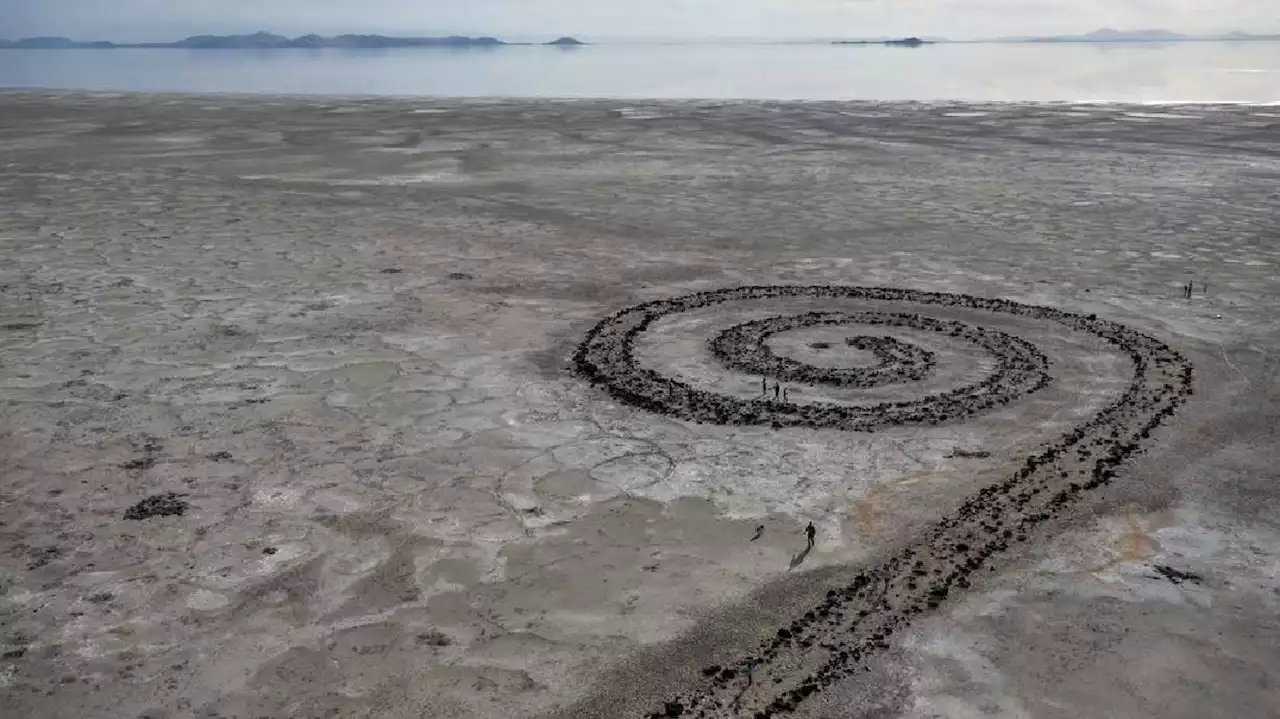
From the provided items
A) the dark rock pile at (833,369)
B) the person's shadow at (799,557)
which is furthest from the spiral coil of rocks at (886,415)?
the person's shadow at (799,557)

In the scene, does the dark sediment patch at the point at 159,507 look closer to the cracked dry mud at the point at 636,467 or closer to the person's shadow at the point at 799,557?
the cracked dry mud at the point at 636,467

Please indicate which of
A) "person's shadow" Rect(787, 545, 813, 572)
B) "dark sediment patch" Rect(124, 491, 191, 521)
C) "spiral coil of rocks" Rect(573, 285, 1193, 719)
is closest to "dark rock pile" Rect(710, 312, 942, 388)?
"spiral coil of rocks" Rect(573, 285, 1193, 719)

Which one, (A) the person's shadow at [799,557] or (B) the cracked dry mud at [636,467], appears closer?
(B) the cracked dry mud at [636,467]

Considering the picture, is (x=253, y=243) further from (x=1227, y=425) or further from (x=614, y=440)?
(x=1227, y=425)

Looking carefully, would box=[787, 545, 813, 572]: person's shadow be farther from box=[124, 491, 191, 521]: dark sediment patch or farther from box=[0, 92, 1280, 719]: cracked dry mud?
box=[124, 491, 191, 521]: dark sediment patch

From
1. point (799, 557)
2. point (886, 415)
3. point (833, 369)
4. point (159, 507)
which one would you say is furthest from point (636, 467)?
point (159, 507)

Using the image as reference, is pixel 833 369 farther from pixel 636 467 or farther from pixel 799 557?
pixel 799 557
